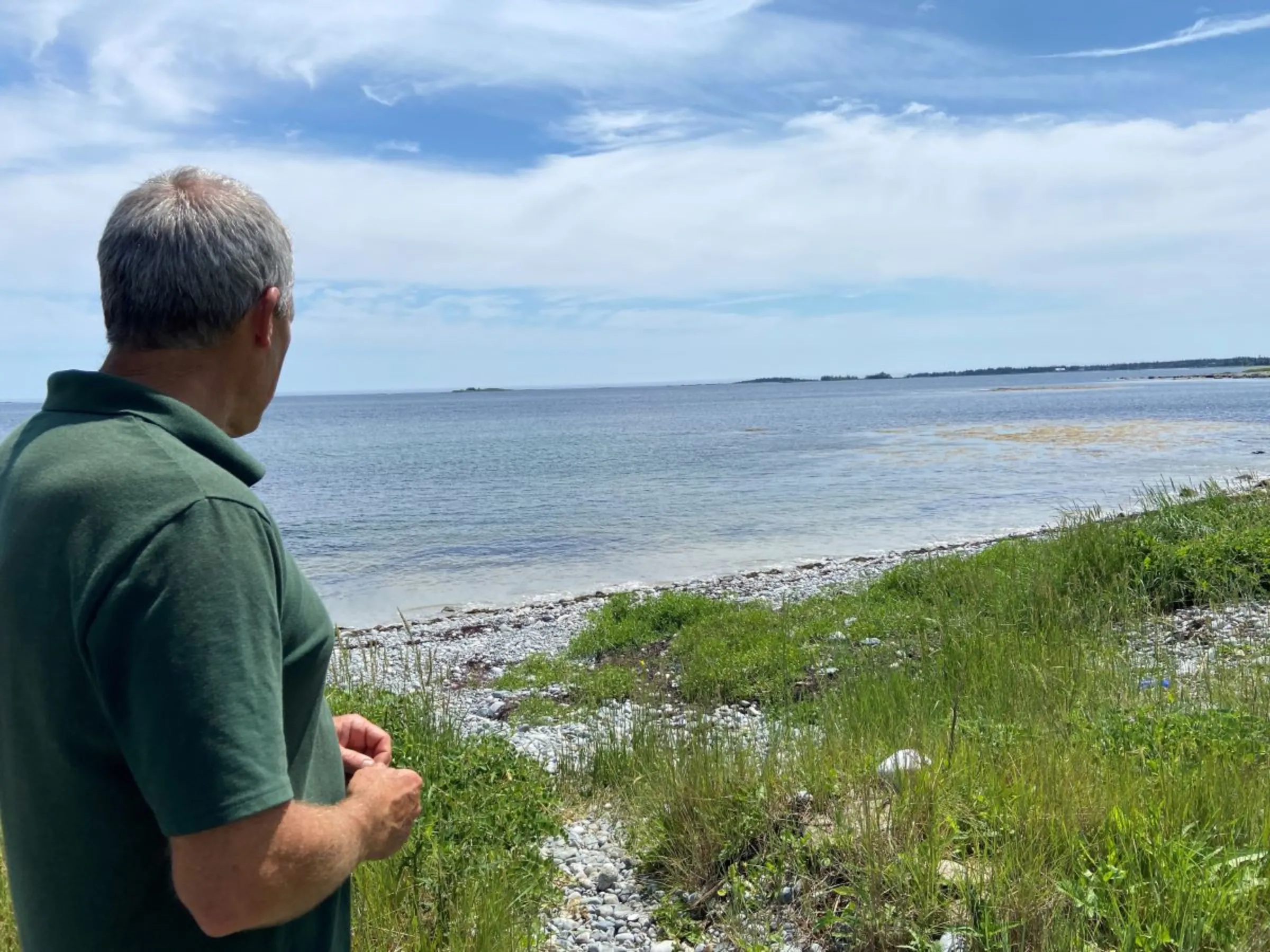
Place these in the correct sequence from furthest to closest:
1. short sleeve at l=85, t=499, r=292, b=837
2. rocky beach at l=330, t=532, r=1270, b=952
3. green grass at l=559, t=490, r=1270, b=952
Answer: rocky beach at l=330, t=532, r=1270, b=952, green grass at l=559, t=490, r=1270, b=952, short sleeve at l=85, t=499, r=292, b=837

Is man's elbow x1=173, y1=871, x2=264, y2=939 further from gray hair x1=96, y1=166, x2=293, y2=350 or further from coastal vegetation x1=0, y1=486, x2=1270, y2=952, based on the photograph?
coastal vegetation x1=0, y1=486, x2=1270, y2=952

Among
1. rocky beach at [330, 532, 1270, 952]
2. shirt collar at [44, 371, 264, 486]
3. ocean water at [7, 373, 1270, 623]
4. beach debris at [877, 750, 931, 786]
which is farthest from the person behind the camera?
ocean water at [7, 373, 1270, 623]

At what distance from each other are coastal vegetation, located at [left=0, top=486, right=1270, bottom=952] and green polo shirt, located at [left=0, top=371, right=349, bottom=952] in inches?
80.9

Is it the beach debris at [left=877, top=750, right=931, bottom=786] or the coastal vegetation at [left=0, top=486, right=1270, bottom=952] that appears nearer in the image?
the coastal vegetation at [left=0, top=486, right=1270, bottom=952]

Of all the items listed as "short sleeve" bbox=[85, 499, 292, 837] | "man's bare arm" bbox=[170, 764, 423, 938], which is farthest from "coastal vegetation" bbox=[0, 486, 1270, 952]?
"short sleeve" bbox=[85, 499, 292, 837]

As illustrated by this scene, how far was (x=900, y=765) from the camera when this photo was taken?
4.18m

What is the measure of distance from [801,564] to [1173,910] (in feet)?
56.9

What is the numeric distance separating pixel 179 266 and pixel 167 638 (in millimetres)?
782

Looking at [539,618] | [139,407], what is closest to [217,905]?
[139,407]

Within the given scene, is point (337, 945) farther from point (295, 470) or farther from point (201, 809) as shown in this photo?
point (295, 470)

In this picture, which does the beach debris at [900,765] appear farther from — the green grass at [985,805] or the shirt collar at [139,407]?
the shirt collar at [139,407]

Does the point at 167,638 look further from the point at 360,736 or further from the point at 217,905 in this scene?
the point at 360,736

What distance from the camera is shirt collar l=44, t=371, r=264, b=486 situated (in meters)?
1.81

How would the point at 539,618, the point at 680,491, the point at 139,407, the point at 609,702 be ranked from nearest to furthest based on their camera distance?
the point at 139,407
the point at 609,702
the point at 539,618
the point at 680,491
